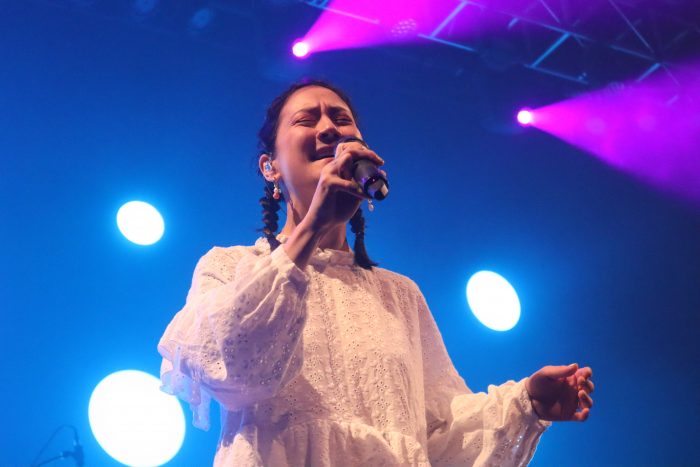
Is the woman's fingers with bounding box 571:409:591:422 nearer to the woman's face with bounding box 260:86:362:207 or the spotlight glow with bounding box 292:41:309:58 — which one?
the woman's face with bounding box 260:86:362:207

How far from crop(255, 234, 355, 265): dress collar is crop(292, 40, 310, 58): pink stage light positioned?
2082mm

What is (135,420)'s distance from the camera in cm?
243

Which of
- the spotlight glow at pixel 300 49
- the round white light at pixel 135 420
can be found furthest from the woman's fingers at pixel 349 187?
the spotlight glow at pixel 300 49

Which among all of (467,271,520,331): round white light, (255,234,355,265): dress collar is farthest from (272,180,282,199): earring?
(467,271,520,331): round white light

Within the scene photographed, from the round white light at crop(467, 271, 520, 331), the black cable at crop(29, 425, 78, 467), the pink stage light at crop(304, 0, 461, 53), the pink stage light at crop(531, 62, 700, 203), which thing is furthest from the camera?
the pink stage light at crop(531, 62, 700, 203)

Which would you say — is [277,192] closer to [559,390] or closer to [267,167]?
[267,167]

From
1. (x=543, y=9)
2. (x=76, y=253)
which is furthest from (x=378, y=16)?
(x=76, y=253)

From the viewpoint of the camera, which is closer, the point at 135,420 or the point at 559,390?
the point at 559,390

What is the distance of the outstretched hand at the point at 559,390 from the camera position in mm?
1125

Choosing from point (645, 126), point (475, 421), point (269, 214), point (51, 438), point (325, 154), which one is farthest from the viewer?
point (645, 126)

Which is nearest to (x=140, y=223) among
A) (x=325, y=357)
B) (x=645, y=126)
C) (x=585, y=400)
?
(x=325, y=357)

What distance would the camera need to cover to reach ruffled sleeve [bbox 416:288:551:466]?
116cm

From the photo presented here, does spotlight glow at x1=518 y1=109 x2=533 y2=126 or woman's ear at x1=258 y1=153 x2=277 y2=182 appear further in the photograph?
spotlight glow at x1=518 y1=109 x2=533 y2=126

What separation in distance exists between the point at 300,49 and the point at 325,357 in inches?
95.7
